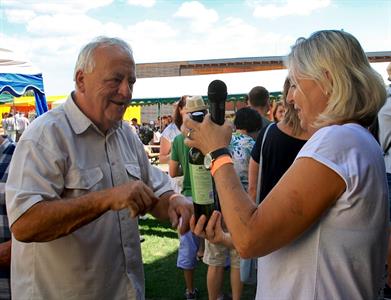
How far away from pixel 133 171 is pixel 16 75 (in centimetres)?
682

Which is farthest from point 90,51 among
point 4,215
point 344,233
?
point 344,233

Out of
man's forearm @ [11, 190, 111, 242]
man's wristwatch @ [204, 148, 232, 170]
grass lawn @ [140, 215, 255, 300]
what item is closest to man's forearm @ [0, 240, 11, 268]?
man's forearm @ [11, 190, 111, 242]

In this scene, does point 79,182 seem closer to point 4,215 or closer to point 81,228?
point 81,228

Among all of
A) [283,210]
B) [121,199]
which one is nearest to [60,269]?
[121,199]

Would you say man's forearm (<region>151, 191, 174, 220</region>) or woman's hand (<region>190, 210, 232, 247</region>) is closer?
woman's hand (<region>190, 210, 232, 247</region>)

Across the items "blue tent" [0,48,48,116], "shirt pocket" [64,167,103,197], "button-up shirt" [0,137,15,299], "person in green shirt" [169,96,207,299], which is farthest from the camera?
"blue tent" [0,48,48,116]

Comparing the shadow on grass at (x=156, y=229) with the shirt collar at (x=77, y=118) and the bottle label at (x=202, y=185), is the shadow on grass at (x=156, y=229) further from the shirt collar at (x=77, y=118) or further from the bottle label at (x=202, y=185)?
the bottle label at (x=202, y=185)

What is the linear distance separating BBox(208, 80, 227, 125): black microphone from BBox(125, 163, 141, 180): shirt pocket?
81 cm

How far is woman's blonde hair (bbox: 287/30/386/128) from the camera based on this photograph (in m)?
1.44

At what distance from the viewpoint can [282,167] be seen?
313 cm

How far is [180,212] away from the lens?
2.20 m

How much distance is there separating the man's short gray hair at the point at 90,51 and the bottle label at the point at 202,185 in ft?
2.64

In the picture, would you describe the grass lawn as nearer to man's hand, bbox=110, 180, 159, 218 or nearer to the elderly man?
the elderly man

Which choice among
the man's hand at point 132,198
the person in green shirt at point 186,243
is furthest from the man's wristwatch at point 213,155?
the person in green shirt at point 186,243
